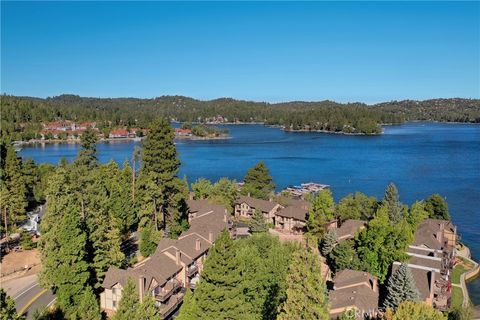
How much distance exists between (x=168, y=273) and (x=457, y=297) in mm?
20758

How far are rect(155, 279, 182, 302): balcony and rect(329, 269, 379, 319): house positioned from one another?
10030 mm

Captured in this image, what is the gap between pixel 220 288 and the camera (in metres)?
17.6

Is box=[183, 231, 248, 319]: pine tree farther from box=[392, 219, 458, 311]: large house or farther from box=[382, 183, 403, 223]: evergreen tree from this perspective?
box=[382, 183, 403, 223]: evergreen tree

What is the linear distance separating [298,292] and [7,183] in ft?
126

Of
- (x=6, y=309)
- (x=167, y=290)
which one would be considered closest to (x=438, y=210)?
(x=167, y=290)

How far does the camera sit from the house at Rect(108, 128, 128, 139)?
176 metres

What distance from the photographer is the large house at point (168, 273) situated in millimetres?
26281

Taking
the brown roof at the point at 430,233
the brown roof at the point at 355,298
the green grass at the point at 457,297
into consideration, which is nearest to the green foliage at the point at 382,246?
the brown roof at the point at 430,233

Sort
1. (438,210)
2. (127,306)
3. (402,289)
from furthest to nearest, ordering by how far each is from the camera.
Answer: (438,210)
(402,289)
(127,306)

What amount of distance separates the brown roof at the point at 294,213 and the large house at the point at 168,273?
1150 centimetres

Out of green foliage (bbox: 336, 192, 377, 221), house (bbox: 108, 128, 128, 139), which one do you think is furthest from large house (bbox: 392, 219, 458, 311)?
house (bbox: 108, 128, 128, 139)

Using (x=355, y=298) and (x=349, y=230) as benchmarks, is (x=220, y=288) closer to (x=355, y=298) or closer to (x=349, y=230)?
(x=355, y=298)

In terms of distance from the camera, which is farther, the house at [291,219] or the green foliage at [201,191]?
the green foliage at [201,191]

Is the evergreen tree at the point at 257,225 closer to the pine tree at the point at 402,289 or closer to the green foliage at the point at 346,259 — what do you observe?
the green foliage at the point at 346,259
